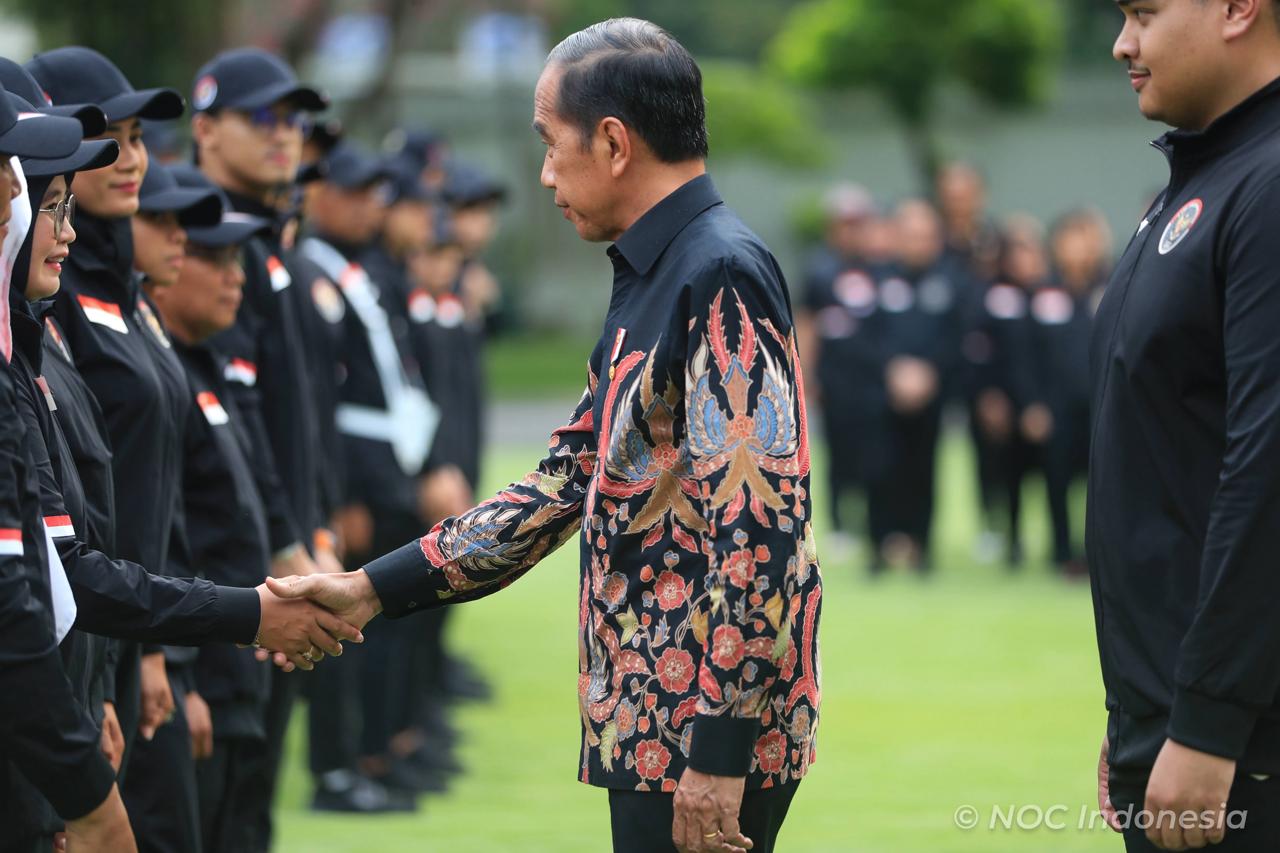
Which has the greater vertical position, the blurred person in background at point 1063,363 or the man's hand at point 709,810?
the man's hand at point 709,810

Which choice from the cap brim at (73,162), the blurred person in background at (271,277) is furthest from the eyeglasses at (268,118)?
the cap brim at (73,162)

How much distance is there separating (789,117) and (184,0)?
66.6 feet

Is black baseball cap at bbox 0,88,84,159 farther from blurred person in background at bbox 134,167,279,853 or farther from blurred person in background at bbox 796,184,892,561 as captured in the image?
→ blurred person in background at bbox 796,184,892,561

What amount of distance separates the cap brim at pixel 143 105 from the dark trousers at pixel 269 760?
171 centimetres

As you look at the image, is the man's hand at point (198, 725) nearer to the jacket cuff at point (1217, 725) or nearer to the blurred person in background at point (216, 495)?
the blurred person in background at point (216, 495)

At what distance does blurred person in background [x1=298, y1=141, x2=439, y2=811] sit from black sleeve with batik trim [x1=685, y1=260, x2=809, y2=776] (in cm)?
424

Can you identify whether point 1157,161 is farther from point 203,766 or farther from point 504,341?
point 203,766

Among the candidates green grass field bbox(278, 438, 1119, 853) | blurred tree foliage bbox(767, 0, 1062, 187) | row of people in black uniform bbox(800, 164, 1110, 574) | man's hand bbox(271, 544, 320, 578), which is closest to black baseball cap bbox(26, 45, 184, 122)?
man's hand bbox(271, 544, 320, 578)

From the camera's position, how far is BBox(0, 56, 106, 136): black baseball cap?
3.45 m

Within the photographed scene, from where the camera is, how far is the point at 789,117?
30.9 metres

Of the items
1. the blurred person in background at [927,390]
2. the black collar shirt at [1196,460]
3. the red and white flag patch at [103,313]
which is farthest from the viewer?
the blurred person in background at [927,390]

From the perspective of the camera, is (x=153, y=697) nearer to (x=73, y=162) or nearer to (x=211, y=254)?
(x=211, y=254)

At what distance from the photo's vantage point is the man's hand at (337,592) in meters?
3.71

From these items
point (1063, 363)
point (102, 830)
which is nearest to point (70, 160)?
point (102, 830)
